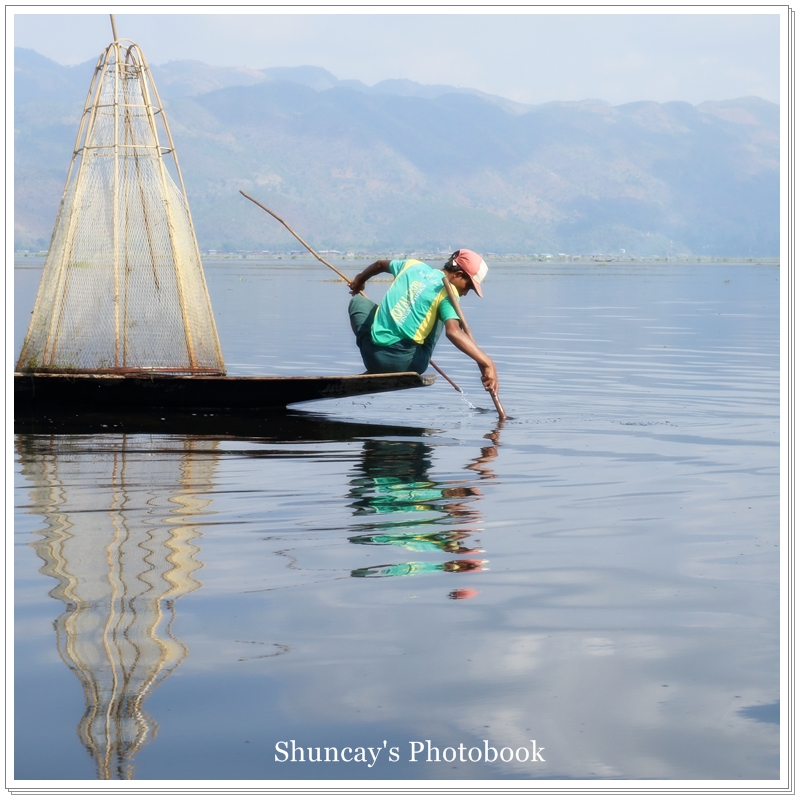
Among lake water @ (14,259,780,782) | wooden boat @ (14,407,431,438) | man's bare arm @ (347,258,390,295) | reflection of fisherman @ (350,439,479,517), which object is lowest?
lake water @ (14,259,780,782)

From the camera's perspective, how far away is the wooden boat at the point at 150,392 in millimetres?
14078

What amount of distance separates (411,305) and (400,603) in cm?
647

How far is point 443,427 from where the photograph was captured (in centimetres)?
1370

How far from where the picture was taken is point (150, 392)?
47.3 feet

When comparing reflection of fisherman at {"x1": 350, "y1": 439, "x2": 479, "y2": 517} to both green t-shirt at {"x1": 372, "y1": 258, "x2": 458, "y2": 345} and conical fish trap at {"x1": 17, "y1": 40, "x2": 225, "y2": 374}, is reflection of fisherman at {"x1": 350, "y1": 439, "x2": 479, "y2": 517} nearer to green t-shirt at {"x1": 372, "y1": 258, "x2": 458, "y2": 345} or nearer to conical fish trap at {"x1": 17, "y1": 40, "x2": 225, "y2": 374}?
green t-shirt at {"x1": 372, "y1": 258, "x2": 458, "y2": 345}

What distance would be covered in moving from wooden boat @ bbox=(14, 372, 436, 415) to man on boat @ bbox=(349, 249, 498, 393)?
1.11 metres

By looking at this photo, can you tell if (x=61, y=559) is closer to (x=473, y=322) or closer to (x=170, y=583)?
(x=170, y=583)

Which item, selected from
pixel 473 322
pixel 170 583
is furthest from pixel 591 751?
pixel 473 322

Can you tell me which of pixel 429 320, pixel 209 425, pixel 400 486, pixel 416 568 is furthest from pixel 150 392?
pixel 416 568

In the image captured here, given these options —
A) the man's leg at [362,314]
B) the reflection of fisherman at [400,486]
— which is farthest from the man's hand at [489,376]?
the man's leg at [362,314]

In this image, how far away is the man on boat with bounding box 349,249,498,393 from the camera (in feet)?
40.3

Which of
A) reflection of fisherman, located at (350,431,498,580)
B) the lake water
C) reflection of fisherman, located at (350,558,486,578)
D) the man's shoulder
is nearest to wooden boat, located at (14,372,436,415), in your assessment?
the lake water

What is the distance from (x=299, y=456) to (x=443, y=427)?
2.51 m
